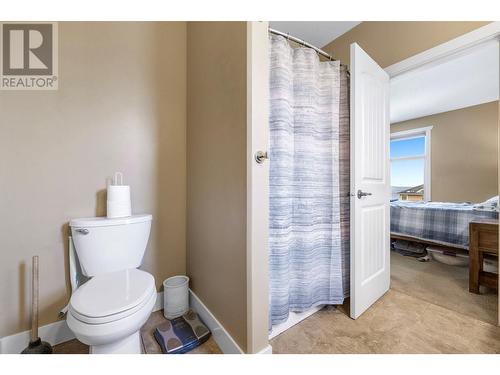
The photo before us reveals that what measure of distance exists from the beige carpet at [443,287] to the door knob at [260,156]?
185 cm

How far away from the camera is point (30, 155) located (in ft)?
3.92

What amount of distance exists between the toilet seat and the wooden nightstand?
2492 mm

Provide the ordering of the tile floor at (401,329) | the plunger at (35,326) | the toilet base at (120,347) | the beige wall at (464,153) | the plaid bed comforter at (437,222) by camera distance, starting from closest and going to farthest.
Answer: the toilet base at (120,347), the plunger at (35,326), the tile floor at (401,329), the plaid bed comforter at (437,222), the beige wall at (464,153)

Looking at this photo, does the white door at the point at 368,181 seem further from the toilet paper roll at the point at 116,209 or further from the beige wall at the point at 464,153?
the beige wall at the point at 464,153

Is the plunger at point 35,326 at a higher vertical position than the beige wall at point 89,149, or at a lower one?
lower

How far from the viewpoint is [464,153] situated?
3.91 metres

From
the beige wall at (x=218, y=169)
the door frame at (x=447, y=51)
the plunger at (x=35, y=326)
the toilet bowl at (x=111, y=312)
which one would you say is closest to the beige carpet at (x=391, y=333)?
the door frame at (x=447, y=51)

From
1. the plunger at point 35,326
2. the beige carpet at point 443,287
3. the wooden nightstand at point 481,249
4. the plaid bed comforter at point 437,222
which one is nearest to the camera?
the plunger at point 35,326

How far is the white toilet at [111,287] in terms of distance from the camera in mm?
863

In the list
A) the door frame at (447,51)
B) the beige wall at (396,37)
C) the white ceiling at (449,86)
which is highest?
the white ceiling at (449,86)

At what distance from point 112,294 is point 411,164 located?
5.73 meters

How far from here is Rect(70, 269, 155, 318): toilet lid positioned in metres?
0.88

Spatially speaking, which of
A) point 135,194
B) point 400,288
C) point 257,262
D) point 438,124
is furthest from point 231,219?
point 438,124
